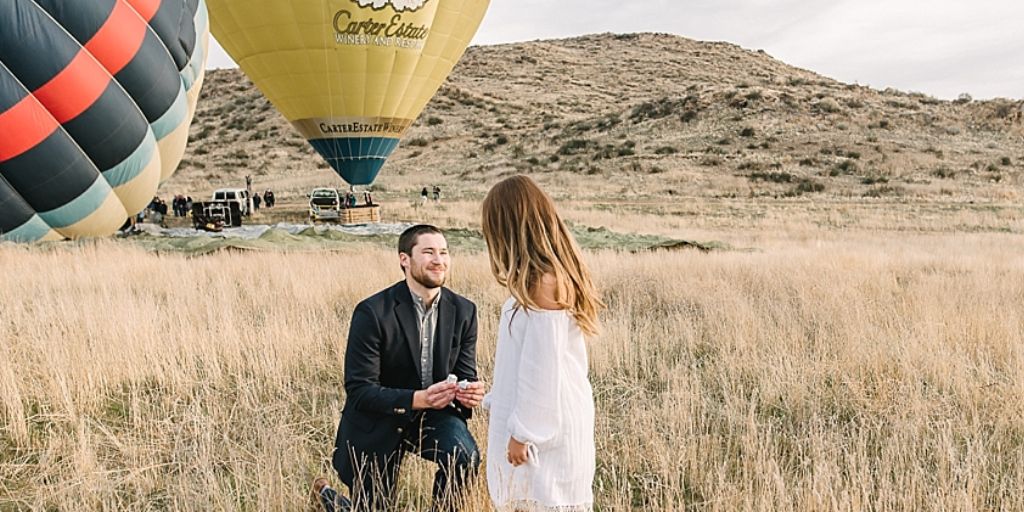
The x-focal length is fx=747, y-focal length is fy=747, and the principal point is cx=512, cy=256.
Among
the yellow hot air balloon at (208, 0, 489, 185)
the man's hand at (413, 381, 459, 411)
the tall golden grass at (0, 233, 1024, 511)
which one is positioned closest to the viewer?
Answer: the man's hand at (413, 381, 459, 411)

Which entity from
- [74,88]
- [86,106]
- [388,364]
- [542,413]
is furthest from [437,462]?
[86,106]

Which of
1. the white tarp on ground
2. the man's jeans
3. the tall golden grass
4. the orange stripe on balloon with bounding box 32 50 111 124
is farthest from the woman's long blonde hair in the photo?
the white tarp on ground

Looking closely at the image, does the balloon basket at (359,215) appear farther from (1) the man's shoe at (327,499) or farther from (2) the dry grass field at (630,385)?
(1) the man's shoe at (327,499)

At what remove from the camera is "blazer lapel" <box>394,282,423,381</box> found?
115 inches

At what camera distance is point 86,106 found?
1105 centimetres

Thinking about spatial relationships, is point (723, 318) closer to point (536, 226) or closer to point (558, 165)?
point (536, 226)

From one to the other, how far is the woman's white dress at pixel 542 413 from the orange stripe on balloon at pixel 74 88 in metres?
10.6

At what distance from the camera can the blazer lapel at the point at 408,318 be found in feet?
9.58

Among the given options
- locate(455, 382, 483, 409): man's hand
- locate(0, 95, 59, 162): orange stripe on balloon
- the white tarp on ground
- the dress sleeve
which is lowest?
the white tarp on ground

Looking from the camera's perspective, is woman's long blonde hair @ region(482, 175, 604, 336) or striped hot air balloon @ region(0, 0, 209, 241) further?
striped hot air balloon @ region(0, 0, 209, 241)

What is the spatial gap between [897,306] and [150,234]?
563 inches

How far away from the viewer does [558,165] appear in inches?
1590

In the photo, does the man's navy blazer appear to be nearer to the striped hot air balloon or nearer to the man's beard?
the man's beard

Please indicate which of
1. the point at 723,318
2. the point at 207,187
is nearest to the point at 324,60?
the point at 723,318
